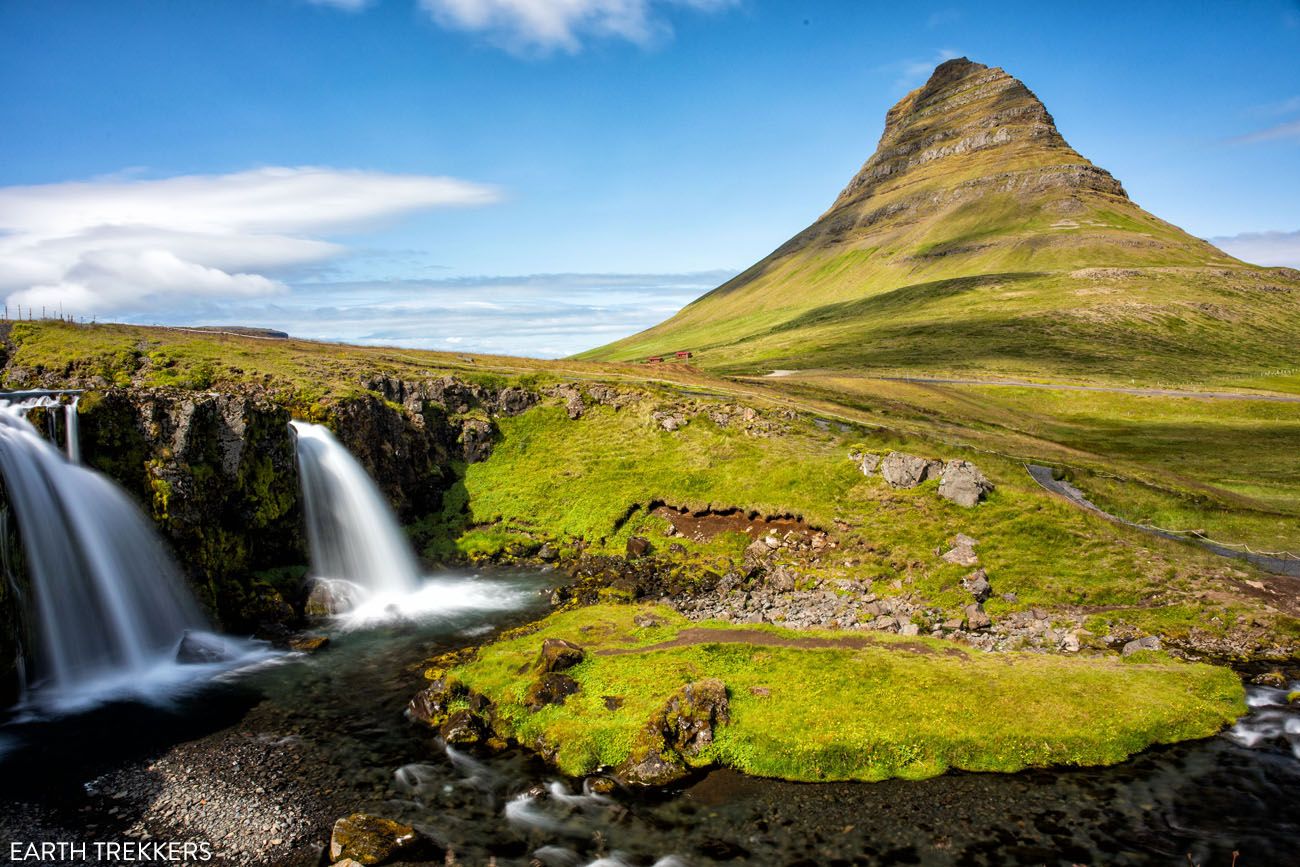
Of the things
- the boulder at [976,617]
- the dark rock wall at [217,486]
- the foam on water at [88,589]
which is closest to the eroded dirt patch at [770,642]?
the boulder at [976,617]

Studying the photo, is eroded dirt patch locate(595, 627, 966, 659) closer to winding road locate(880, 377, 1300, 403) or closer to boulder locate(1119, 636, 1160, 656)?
boulder locate(1119, 636, 1160, 656)

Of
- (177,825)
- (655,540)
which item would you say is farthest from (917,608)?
(177,825)

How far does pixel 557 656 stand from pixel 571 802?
8.18 metres

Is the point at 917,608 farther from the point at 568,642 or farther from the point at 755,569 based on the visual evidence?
the point at 568,642

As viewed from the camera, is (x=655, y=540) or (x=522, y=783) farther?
(x=655, y=540)

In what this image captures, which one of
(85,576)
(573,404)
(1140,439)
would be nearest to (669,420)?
(573,404)

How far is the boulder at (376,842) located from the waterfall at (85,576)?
1810 centimetres

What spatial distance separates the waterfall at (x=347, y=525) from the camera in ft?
155

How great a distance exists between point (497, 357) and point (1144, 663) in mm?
76003

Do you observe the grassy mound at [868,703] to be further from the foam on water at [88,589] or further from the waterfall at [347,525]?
the waterfall at [347,525]

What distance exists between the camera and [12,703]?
29.5 metres

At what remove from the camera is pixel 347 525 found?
49.2 m

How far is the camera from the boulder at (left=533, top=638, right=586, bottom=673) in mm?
30891

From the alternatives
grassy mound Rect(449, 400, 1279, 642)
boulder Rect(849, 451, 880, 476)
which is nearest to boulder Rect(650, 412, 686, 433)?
grassy mound Rect(449, 400, 1279, 642)
